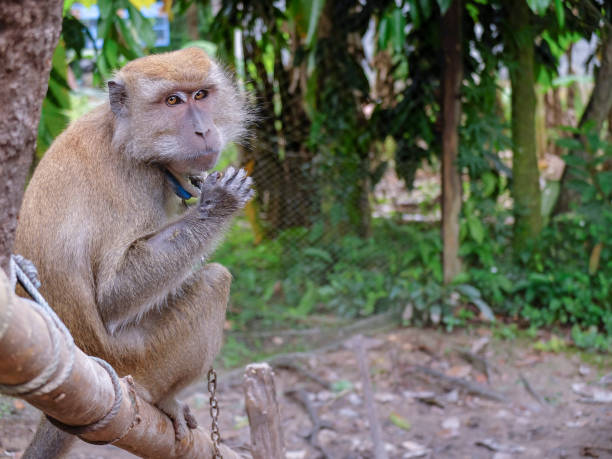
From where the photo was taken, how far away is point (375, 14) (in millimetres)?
6953

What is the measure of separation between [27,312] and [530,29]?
6.11 meters

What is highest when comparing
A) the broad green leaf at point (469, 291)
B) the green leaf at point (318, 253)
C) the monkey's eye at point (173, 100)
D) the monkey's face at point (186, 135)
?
the monkey's eye at point (173, 100)

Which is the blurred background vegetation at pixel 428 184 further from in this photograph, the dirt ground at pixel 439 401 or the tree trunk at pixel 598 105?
the dirt ground at pixel 439 401

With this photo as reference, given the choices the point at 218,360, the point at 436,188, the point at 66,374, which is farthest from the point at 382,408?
the point at 66,374

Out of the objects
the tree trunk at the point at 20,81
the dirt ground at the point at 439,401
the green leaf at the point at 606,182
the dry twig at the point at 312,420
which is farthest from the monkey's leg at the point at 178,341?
the green leaf at the point at 606,182

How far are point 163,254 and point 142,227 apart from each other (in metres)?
0.16

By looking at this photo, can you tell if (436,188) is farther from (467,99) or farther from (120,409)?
(120,409)

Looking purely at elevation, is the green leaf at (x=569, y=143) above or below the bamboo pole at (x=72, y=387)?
above

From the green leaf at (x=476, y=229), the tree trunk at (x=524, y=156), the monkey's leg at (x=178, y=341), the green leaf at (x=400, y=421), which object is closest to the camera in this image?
the monkey's leg at (x=178, y=341)

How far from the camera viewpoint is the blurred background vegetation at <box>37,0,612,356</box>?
6.75m

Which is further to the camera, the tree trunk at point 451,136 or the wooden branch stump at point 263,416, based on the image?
the tree trunk at point 451,136

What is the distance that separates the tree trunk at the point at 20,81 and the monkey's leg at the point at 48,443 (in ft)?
4.94

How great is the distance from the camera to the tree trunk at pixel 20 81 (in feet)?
4.26

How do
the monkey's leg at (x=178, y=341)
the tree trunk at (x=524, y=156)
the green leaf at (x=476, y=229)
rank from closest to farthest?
the monkey's leg at (x=178, y=341), the green leaf at (x=476, y=229), the tree trunk at (x=524, y=156)
